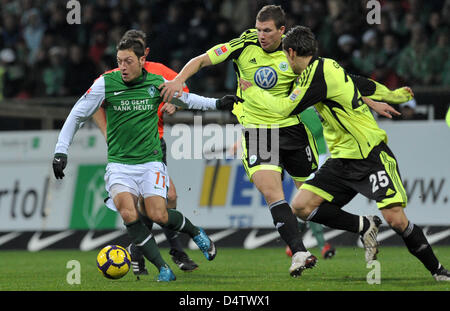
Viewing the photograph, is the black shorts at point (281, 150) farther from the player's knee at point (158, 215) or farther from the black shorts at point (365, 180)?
the player's knee at point (158, 215)

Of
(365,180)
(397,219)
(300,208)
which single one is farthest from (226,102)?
(397,219)

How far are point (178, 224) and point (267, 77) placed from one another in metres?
1.65

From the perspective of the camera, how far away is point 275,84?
28.5ft

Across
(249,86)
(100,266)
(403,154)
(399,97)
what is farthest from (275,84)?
(403,154)

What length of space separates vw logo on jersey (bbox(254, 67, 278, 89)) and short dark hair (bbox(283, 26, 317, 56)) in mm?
1220

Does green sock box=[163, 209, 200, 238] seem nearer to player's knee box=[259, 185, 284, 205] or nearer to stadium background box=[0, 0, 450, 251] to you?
player's knee box=[259, 185, 284, 205]

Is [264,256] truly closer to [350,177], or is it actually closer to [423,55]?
[350,177]

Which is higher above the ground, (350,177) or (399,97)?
(399,97)

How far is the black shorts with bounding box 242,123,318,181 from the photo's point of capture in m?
8.38

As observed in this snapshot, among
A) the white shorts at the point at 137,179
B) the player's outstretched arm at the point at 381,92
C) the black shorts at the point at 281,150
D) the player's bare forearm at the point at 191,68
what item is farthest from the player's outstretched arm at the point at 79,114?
the player's outstretched arm at the point at 381,92

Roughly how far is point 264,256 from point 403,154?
2.49 metres

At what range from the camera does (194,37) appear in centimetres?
1603

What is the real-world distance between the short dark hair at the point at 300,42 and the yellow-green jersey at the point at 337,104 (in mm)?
111

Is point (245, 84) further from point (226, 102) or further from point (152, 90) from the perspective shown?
point (152, 90)
